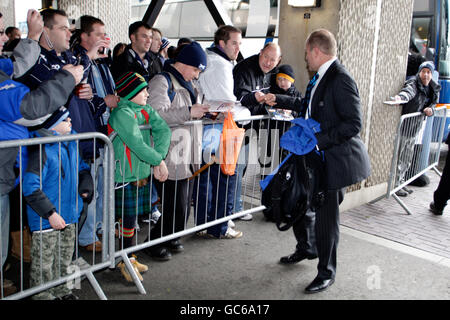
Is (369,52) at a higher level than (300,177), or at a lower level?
higher

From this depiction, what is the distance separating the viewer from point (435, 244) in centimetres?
484

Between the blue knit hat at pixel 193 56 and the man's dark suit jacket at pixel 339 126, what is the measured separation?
3.43 feet

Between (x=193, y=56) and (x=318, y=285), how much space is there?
2.23 m

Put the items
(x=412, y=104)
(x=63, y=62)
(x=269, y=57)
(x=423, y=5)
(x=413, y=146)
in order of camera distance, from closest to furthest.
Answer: (x=63, y=62) < (x=269, y=57) < (x=413, y=146) < (x=412, y=104) < (x=423, y=5)

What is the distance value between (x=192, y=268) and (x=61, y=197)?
143 cm

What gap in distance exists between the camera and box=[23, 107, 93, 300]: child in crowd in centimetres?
290

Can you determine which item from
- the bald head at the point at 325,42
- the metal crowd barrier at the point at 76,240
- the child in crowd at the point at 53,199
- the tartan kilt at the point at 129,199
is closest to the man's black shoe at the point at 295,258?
the tartan kilt at the point at 129,199

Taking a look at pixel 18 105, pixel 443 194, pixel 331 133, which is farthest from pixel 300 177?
pixel 443 194

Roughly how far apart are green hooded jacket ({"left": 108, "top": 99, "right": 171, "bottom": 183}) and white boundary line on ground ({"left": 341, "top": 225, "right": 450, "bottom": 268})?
8.53 ft

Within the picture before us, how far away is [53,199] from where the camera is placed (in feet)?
9.96

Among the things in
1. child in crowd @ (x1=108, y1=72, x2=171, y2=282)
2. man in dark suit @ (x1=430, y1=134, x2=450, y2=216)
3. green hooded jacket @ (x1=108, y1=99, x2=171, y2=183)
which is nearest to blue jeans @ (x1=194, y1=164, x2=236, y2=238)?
child in crowd @ (x1=108, y1=72, x2=171, y2=282)

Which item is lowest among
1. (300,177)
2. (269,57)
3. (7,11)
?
(300,177)

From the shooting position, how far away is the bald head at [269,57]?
15.6ft

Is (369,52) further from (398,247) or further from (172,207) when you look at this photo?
(172,207)
